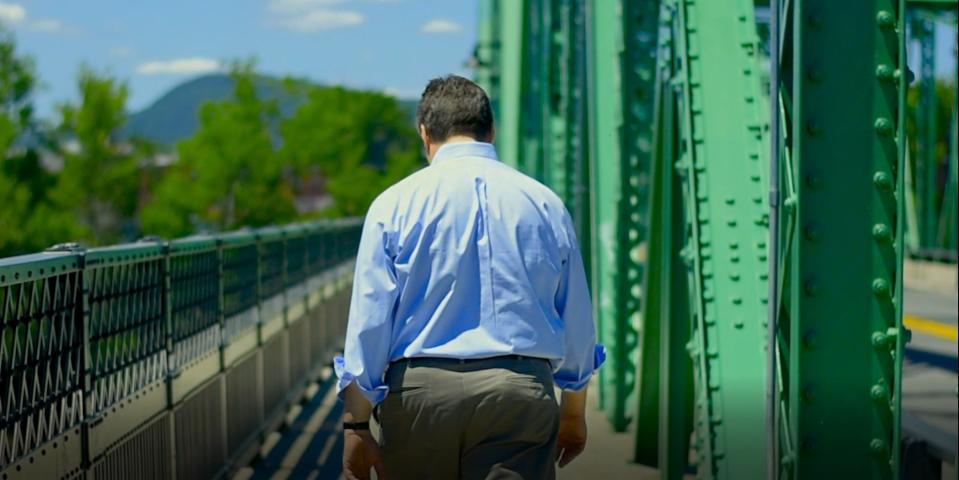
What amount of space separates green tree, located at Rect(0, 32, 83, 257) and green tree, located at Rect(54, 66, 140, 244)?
1034 millimetres

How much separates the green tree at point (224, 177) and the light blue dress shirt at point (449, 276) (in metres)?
69.0

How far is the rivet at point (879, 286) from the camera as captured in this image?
4.40 metres

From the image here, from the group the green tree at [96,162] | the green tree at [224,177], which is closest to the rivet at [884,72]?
the green tree at [96,162]

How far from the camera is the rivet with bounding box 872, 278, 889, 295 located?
4.40m

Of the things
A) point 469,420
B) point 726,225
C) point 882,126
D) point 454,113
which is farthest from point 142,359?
point 882,126

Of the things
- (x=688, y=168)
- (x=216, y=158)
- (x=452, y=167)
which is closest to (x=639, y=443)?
(x=688, y=168)

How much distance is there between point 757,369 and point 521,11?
13730mm

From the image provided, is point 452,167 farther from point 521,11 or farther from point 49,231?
point 49,231

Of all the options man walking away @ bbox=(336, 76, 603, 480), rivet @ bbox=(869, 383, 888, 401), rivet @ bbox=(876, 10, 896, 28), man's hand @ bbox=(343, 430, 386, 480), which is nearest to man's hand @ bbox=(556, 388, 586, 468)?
man walking away @ bbox=(336, 76, 603, 480)

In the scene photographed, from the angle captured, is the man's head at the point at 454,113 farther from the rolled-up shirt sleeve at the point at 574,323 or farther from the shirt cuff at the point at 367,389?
the shirt cuff at the point at 367,389

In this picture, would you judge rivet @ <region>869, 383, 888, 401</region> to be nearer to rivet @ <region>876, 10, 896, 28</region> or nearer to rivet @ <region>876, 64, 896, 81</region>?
rivet @ <region>876, 64, 896, 81</region>

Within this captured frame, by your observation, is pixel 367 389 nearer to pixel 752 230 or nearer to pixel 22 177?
pixel 752 230

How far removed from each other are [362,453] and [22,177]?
188 ft

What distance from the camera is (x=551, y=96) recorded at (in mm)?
16156
